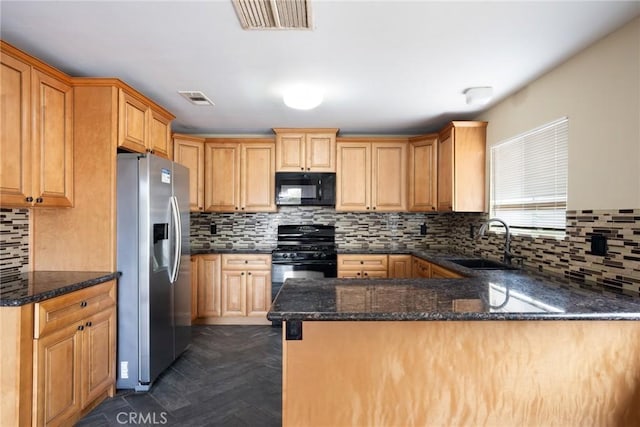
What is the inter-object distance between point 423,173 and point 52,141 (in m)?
3.53

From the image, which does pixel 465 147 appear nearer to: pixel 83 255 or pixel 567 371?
pixel 567 371

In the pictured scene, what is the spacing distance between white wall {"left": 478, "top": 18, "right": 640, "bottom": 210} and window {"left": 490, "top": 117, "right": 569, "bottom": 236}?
0.11 metres

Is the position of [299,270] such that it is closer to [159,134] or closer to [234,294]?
[234,294]

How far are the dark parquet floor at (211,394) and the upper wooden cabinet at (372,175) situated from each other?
1950mm

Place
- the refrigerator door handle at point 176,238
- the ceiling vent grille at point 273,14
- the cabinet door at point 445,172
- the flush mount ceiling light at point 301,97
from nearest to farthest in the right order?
the ceiling vent grille at point 273,14 < the flush mount ceiling light at point 301,97 < the refrigerator door handle at point 176,238 < the cabinet door at point 445,172

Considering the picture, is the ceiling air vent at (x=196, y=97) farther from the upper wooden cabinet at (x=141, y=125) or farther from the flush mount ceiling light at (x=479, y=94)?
the flush mount ceiling light at (x=479, y=94)

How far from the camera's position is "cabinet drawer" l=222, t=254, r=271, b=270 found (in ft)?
12.0

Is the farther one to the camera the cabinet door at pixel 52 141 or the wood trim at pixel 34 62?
the cabinet door at pixel 52 141

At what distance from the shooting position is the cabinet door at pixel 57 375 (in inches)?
63.3

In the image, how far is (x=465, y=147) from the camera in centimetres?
316

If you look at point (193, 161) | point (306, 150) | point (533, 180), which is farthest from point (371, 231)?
A: point (193, 161)

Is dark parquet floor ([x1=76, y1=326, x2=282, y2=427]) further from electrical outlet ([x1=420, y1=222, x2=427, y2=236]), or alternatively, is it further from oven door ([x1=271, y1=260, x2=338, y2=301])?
electrical outlet ([x1=420, y1=222, x2=427, y2=236])

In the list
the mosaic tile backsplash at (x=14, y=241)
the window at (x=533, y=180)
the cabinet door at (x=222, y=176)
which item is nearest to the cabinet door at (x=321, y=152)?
the cabinet door at (x=222, y=176)

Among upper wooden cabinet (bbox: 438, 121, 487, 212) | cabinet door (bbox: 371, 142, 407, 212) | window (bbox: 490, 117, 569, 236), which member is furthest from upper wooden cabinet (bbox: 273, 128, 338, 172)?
window (bbox: 490, 117, 569, 236)
